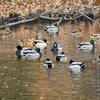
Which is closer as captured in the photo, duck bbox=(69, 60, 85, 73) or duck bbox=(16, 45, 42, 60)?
duck bbox=(69, 60, 85, 73)

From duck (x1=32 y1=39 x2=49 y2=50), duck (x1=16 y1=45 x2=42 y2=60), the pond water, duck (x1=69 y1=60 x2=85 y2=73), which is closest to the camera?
the pond water

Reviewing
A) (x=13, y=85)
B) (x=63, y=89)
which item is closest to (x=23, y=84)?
Answer: (x=13, y=85)

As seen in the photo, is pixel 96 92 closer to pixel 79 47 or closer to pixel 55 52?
pixel 55 52

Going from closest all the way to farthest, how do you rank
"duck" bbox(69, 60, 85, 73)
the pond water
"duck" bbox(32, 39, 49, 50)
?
the pond water < "duck" bbox(69, 60, 85, 73) < "duck" bbox(32, 39, 49, 50)

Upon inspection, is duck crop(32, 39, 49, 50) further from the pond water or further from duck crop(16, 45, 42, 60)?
the pond water

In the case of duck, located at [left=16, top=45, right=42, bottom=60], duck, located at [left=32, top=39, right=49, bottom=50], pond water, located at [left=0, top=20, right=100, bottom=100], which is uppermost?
duck, located at [left=32, top=39, right=49, bottom=50]

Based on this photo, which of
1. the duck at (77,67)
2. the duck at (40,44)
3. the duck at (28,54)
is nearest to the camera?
the duck at (77,67)

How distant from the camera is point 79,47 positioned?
36875mm

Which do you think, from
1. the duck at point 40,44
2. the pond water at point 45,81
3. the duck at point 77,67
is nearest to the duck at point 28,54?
the pond water at point 45,81

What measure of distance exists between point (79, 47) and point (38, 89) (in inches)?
684

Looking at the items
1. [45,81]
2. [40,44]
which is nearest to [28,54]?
[40,44]

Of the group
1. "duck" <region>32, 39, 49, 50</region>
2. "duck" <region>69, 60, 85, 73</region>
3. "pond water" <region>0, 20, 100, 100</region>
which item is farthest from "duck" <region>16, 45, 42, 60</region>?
"duck" <region>69, 60, 85, 73</region>

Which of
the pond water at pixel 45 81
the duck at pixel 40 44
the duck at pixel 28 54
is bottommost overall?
the pond water at pixel 45 81

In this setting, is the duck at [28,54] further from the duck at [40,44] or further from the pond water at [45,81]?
the duck at [40,44]
